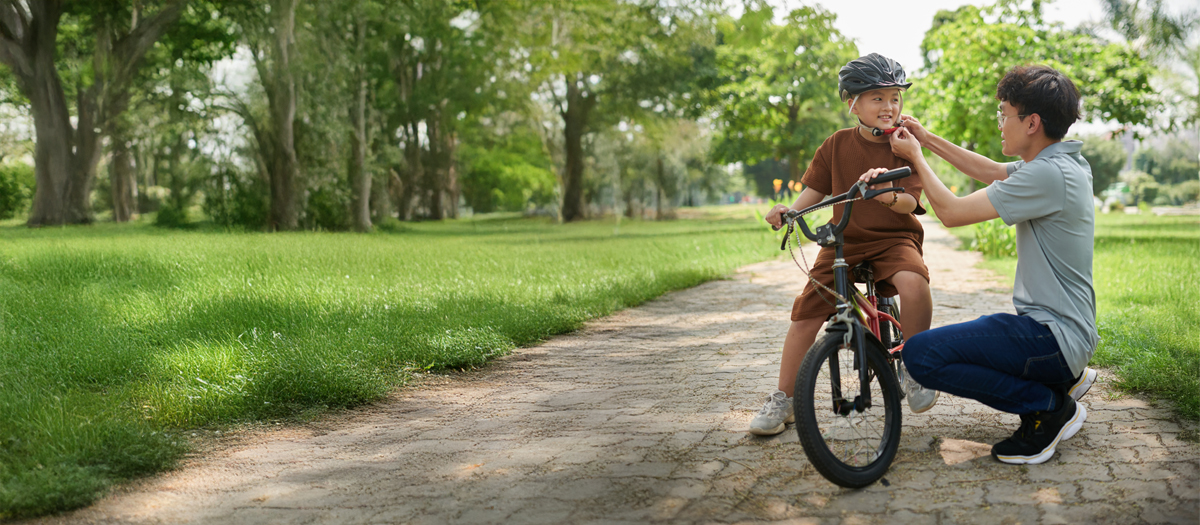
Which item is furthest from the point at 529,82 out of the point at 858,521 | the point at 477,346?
the point at 858,521

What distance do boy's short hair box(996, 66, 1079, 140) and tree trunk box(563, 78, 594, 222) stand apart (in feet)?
82.2

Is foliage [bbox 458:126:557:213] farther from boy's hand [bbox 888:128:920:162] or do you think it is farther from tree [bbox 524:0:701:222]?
boy's hand [bbox 888:128:920:162]

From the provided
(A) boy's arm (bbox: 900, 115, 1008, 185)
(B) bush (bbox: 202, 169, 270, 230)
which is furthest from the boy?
(B) bush (bbox: 202, 169, 270, 230)

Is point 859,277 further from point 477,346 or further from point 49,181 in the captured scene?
point 49,181

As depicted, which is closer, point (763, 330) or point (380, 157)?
point (763, 330)

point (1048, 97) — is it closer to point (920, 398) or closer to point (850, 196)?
point (850, 196)

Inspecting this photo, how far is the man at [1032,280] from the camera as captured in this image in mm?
3184

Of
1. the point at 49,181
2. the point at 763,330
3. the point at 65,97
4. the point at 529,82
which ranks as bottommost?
the point at 763,330

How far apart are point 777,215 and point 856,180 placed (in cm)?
44

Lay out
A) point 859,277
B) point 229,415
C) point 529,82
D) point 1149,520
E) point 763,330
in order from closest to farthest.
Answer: point 1149,520 → point 859,277 → point 229,415 → point 763,330 → point 529,82

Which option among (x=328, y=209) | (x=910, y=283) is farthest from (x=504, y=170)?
(x=910, y=283)

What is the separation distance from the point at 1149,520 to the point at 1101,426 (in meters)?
1.24

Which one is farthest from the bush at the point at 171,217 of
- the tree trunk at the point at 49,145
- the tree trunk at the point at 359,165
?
the tree trunk at the point at 359,165

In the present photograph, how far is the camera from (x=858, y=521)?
9.25ft
